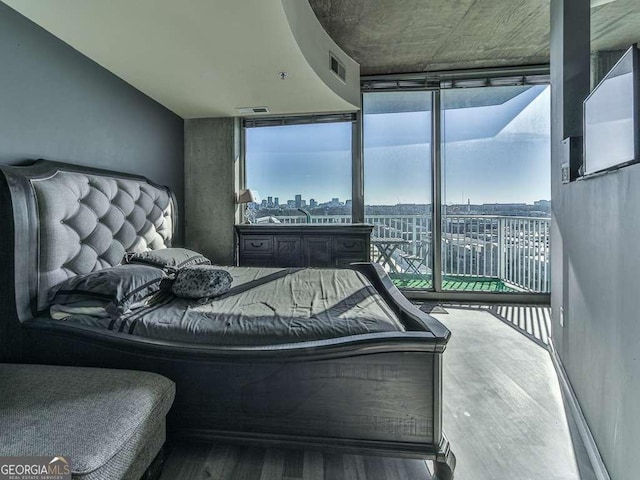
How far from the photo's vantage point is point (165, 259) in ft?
8.32

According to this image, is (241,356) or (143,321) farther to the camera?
(143,321)

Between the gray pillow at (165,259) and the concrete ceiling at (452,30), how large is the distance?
2.55 metres

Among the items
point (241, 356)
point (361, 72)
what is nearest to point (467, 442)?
point (241, 356)

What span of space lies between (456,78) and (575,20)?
1897 millimetres

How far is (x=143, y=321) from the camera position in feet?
5.20

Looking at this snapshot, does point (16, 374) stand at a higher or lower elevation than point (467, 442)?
higher

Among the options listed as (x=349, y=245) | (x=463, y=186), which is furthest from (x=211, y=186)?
(x=463, y=186)

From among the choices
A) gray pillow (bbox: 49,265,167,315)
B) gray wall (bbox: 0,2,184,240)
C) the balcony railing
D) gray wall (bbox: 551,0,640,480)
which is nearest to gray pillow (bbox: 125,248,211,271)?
gray pillow (bbox: 49,265,167,315)

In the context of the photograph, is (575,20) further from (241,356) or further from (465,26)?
(241,356)

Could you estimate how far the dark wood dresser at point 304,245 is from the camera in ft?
11.5

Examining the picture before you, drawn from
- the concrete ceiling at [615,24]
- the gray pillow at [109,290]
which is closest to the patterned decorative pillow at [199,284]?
the gray pillow at [109,290]

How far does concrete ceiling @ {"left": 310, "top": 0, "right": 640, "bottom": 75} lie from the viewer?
278 cm

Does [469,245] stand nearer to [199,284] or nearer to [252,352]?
[199,284]

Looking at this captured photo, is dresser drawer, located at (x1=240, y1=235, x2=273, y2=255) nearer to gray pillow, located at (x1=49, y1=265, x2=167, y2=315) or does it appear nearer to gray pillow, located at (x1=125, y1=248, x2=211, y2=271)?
gray pillow, located at (x1=125, y1=248, x2=211, y2=271)
